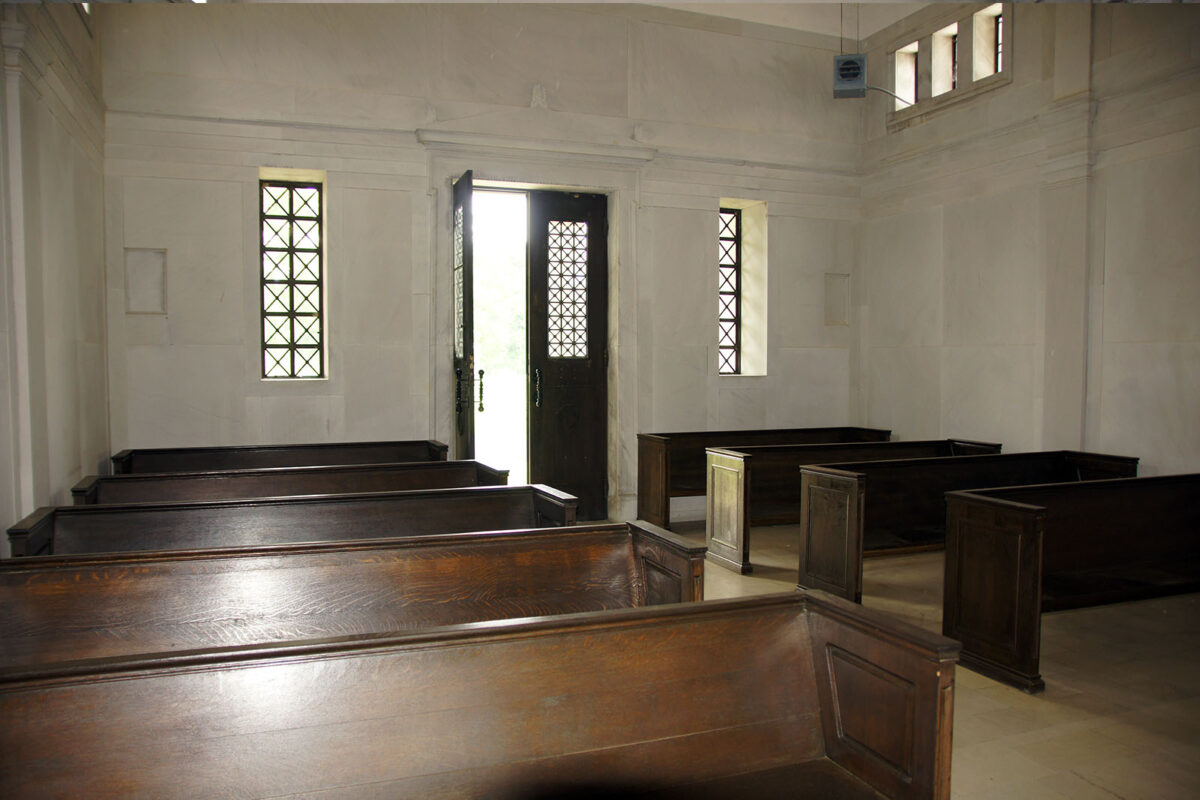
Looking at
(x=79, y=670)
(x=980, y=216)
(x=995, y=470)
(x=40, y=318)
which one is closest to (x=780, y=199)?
(x=980, y=216)

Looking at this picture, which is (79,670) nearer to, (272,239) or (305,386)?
(305,386)

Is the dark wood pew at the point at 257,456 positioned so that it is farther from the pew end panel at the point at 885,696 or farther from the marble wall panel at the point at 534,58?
the pew end panel at the point at 885,696

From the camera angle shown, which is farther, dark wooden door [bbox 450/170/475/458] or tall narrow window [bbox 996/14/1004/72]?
tall narrow window [bbox 996/14/1004/72]

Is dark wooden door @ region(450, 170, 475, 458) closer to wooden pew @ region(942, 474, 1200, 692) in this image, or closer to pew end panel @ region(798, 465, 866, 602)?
pew end panel @ region(798, 465, 866, 602)

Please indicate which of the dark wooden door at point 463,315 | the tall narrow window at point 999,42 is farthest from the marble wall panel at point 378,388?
the tall narrow window at point 999,42

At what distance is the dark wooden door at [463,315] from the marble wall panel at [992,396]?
4525mm

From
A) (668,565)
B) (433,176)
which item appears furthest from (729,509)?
(433,176)

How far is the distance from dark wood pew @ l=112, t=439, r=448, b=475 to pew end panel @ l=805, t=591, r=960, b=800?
415 centimetres

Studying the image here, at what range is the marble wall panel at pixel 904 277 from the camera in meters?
7.92

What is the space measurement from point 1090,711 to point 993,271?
15.3 ft

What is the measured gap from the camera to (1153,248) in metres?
6.01

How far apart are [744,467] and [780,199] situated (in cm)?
373

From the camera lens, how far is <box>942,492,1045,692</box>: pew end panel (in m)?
3.91

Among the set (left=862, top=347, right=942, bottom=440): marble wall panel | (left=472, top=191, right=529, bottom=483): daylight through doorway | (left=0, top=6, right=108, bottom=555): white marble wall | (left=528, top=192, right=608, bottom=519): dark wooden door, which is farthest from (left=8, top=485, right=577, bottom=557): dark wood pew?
(left=472, top=191, right=529, bottom=483): daylight through doorway
